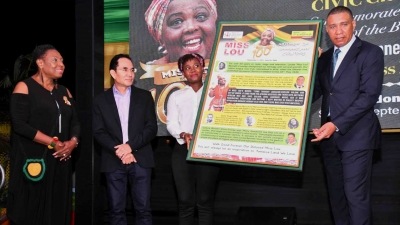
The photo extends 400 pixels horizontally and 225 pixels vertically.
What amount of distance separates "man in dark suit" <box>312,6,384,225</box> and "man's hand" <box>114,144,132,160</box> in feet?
4.32

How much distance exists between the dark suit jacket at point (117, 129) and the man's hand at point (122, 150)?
29 millimetres

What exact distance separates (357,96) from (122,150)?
1.66 meters

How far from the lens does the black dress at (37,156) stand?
3799 millimetres

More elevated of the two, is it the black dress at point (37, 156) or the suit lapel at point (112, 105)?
the suit lapel at point (112, 105)

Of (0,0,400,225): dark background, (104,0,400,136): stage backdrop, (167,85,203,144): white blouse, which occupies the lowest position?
(0,0,400,225): dark background

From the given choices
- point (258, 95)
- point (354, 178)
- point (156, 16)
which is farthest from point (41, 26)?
point (354, 178)

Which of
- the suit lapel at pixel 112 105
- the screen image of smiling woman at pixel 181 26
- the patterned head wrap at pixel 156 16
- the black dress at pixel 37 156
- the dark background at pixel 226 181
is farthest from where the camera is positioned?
the patterned head wrap at pixel 156 16

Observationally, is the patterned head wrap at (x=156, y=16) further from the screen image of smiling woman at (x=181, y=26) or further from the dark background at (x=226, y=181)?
the dark background at (x=226, y=181)

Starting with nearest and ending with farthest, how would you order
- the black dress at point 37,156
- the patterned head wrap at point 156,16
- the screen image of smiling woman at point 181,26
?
the black dress at point 37,156, the screen image of smiling woman at point 181,26, the patterned head wrap at point 156,16

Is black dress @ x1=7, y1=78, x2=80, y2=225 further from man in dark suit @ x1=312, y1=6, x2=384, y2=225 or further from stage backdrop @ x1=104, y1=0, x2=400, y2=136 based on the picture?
man in dark suit @ x1=312, y1=6, x2=384, y2=225

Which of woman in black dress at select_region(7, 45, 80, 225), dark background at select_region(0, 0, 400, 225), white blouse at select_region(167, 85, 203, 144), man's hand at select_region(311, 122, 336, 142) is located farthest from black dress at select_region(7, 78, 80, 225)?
man's hand at select_region(311, 122, 336, 142)

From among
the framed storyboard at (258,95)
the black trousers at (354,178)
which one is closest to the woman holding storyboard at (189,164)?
the framed storyboard at (258,95)

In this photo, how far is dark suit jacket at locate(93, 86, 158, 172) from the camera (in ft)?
12.8

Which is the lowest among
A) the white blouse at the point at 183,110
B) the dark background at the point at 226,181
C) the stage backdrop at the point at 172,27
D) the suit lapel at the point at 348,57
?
the dark background at the point at 226,181
